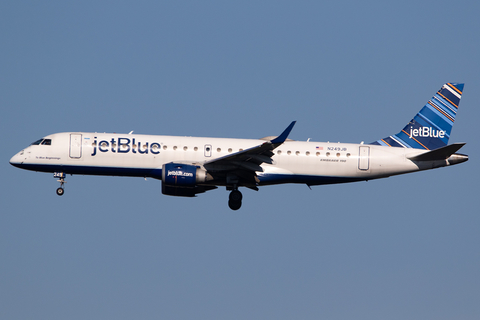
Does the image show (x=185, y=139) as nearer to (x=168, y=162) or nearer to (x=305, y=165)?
(x=168, y=162)

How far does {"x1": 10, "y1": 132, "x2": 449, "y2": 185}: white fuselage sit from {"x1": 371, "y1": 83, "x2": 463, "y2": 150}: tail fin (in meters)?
2.37

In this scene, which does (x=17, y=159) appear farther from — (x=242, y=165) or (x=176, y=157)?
(x=242, y=165)

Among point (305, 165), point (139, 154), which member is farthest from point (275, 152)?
point (139, 154)

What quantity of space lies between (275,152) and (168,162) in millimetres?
6216

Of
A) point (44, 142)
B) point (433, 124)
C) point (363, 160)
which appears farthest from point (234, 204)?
point (433, 124)

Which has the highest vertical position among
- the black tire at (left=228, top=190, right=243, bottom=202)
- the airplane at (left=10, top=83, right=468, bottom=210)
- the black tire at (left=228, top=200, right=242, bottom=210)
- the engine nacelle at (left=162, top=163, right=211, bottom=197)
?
the airplane at (left=10, top=83, right=468, bottom=210)

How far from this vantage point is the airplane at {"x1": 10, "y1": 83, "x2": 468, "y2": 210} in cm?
3416

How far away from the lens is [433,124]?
3906cm

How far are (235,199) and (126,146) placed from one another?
22.9 ft

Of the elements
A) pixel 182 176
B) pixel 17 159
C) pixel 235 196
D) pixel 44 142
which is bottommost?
pixel 235 196

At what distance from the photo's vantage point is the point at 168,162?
114 ft

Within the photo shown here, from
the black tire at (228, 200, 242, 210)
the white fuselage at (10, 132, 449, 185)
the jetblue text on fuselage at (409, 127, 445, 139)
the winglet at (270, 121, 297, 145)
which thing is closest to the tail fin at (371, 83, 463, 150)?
the jetblue text on fuselage at (409, 127, 445, 139)

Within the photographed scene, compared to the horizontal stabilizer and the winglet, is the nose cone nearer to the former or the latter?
the winglet

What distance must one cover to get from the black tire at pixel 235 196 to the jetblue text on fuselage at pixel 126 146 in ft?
16.0
